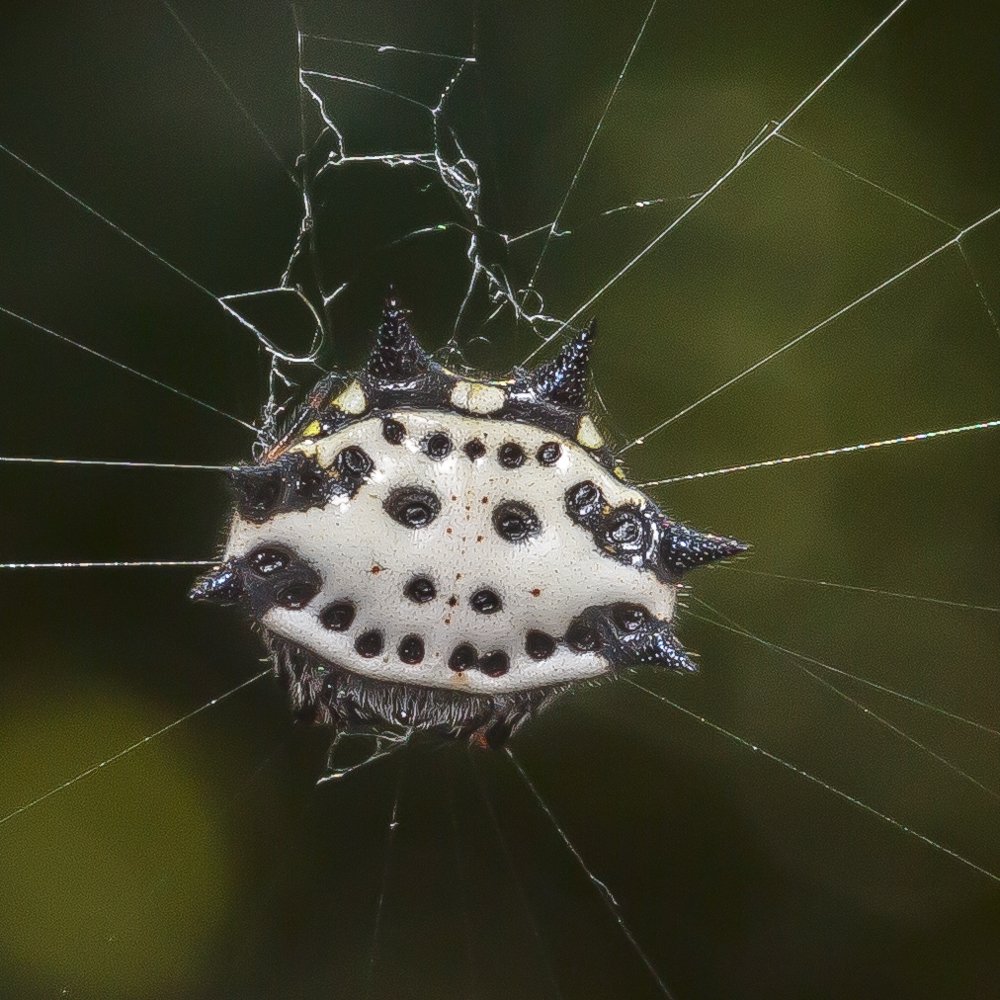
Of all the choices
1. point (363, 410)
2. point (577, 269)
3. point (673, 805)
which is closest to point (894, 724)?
point (673, 805)

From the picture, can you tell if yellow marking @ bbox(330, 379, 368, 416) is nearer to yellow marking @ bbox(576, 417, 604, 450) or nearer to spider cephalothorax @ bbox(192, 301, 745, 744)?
spider cephalothorax @ bbox(192, 301, 745, 744)

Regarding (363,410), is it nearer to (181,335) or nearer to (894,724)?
(181,335)

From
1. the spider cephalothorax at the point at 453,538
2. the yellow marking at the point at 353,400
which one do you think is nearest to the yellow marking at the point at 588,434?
the spider cephalothorax at the point at 453,538

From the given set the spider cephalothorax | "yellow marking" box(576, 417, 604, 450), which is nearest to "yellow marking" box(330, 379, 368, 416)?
the spider cephalothorax
